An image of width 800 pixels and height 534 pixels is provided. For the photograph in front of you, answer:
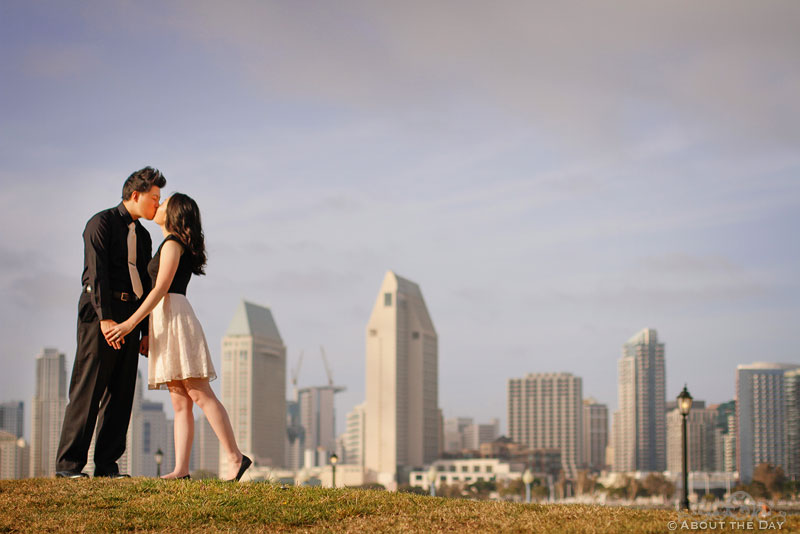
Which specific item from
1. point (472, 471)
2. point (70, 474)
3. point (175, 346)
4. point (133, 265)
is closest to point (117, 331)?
point (175, 346)

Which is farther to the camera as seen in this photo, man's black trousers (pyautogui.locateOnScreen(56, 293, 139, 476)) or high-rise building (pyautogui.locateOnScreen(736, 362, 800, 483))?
high-rise building (pyautogui.locateOnScreen(736, 362, 800, 483))

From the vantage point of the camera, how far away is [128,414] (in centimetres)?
1041

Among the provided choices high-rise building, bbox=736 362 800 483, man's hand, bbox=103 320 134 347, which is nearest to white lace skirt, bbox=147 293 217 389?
man's hand, bbox=103 320 134 347

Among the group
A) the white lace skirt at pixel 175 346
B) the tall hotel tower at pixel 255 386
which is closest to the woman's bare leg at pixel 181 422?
the white lace skirt at pixel 175 346

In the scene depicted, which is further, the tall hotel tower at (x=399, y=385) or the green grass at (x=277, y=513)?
the tall hotel tower at (x=399, y=385)

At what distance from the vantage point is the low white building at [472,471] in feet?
510

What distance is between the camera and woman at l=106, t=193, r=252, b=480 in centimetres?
970

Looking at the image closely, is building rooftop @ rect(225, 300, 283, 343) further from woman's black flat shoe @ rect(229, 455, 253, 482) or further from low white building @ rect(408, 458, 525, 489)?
woman's black flat shoe @ rect(229, 455, 253, 482)

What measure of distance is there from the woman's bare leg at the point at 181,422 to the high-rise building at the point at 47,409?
127282mm

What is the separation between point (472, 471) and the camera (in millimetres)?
163250

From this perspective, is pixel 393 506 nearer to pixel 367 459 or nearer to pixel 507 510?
pixel 507 510

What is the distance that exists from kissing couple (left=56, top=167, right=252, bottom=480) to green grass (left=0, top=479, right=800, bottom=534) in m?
0.89

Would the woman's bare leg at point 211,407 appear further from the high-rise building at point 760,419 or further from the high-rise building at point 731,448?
the high-rise building at point 731,448

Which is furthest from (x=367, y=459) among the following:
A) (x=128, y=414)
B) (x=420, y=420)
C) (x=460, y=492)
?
(x=128, y=414)
